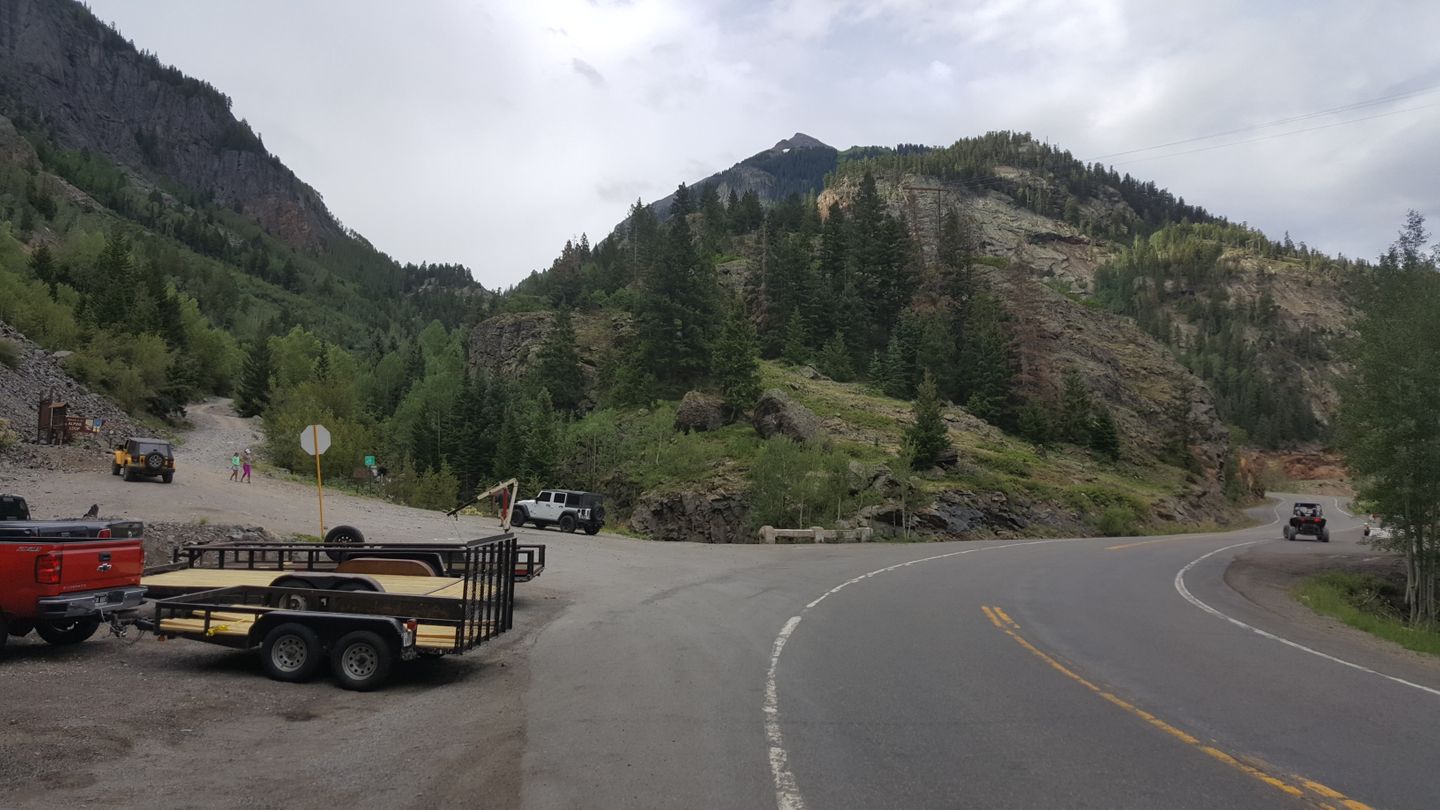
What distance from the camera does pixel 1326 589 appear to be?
21984 mm

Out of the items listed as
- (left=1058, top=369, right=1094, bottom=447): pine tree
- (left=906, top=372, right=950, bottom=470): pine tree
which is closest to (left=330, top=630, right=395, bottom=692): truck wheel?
(left=906, top=372, right=950, bottom=470): pine tree

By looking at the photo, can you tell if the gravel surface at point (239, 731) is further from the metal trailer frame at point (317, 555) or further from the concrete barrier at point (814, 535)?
the concrete barrier at point (814, 535)

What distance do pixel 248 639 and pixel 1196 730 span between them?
9619mm

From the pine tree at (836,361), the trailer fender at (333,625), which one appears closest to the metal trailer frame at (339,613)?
the trailer fender at (333,625)

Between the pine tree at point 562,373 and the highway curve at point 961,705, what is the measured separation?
194ft

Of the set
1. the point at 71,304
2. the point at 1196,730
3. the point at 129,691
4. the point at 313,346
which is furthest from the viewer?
the point at 313,346

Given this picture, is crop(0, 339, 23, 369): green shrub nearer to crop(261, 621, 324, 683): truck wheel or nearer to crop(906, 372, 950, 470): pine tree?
crop(261, 621, 324, 683): truck wheel

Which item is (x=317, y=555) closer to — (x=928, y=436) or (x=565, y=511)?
(x=565, y=511)

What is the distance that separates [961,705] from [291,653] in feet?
23.4

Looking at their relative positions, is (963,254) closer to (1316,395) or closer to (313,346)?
(313,346)

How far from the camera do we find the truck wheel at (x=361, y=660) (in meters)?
8.41

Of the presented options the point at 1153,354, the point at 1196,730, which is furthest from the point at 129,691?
the point at 1153,354

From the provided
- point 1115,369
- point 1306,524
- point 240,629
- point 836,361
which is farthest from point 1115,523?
point 240,629

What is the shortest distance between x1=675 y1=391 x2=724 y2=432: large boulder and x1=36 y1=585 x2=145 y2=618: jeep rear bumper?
1923 inches
